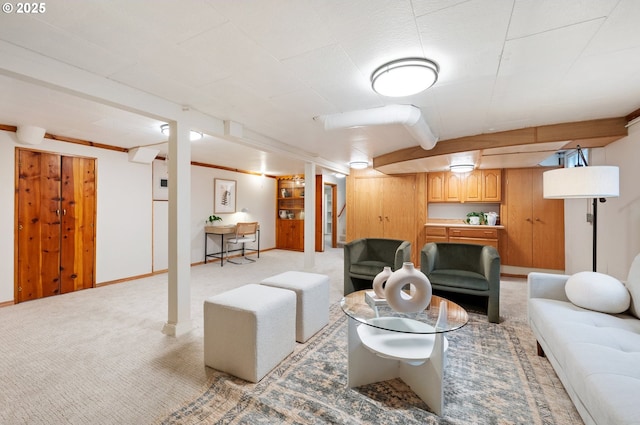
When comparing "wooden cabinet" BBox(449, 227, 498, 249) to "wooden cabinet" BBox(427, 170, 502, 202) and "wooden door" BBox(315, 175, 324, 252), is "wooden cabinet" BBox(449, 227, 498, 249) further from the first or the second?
"wooden door" BBox(315, 175, 324, 252)

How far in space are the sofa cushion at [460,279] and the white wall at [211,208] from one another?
175 inches

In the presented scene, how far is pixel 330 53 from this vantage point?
1.67 meters

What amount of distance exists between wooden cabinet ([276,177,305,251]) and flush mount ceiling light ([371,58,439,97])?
5841 millimetres

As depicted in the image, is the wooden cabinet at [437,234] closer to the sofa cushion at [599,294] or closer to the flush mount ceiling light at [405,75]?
the sofa cushion at [599,294]

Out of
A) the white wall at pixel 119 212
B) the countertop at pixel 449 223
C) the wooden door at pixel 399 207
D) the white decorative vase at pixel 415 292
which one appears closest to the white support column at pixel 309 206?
the wooden door at pixel 399 207

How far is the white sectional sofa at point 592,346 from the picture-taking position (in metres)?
1.12

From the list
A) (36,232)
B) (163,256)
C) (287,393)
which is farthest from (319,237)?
(287,393)

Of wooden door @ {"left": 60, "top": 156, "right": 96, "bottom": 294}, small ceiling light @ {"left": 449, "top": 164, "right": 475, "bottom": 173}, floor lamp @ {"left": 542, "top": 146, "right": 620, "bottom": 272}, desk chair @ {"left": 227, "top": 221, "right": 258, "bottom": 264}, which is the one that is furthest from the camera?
desk chair @ {"left": 227, "top": 221, "right": 258, "bottom": 264}

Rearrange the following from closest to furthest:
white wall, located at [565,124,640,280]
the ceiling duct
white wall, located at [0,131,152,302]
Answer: the ceiling duct
white wall, located at [565,124,640,280]
white wall, located at [0,131,152,302]

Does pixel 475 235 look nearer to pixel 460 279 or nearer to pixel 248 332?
pixel 460 279

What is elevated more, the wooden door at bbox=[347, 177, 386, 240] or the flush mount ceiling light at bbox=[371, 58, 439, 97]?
the flush mount ceiling light at bbox=[371, 58, 439, 97]

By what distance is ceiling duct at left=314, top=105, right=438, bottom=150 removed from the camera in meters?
2.47

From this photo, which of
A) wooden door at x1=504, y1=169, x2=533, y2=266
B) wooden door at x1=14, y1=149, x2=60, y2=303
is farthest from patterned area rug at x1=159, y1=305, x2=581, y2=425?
wooden door at x1=14, y1=149, x2=60, y2=303

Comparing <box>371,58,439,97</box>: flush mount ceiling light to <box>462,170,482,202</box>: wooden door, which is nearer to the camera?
<box>371,58,439,97</box>: flush mount ceiling light
